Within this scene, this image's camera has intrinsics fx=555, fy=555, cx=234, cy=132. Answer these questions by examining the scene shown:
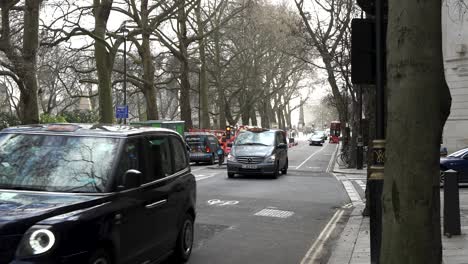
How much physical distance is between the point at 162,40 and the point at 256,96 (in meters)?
31.2

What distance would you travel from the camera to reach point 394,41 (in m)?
3.77

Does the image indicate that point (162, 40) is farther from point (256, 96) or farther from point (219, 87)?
point (256, 96)

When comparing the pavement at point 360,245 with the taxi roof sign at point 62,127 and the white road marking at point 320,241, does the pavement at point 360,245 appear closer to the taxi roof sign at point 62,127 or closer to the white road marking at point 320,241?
the white road marking at point 320,241

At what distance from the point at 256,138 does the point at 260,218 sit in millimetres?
11012

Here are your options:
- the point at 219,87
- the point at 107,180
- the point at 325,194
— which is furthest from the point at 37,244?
the point at 219,87

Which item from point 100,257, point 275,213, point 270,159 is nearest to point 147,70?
point 270,159

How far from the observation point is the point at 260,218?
11172 mm

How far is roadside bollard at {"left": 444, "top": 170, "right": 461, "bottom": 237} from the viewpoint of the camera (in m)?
8.47

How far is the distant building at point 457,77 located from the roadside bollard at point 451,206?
2659 cm

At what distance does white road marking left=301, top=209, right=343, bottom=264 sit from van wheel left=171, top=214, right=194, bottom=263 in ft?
5.05

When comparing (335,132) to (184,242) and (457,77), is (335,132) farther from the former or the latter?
(184,242)

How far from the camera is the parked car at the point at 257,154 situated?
804 inches

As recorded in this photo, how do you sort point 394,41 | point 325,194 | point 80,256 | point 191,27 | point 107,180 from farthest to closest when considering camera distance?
point 191,27, point 325,194, point 107,180, point 80,256, point 394,41

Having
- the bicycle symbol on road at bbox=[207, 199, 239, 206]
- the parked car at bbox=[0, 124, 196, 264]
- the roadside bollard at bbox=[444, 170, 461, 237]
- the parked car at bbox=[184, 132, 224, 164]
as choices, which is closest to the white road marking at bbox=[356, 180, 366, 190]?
the bicycle symbol on road at bbox=[207, 199, 239, 206]
